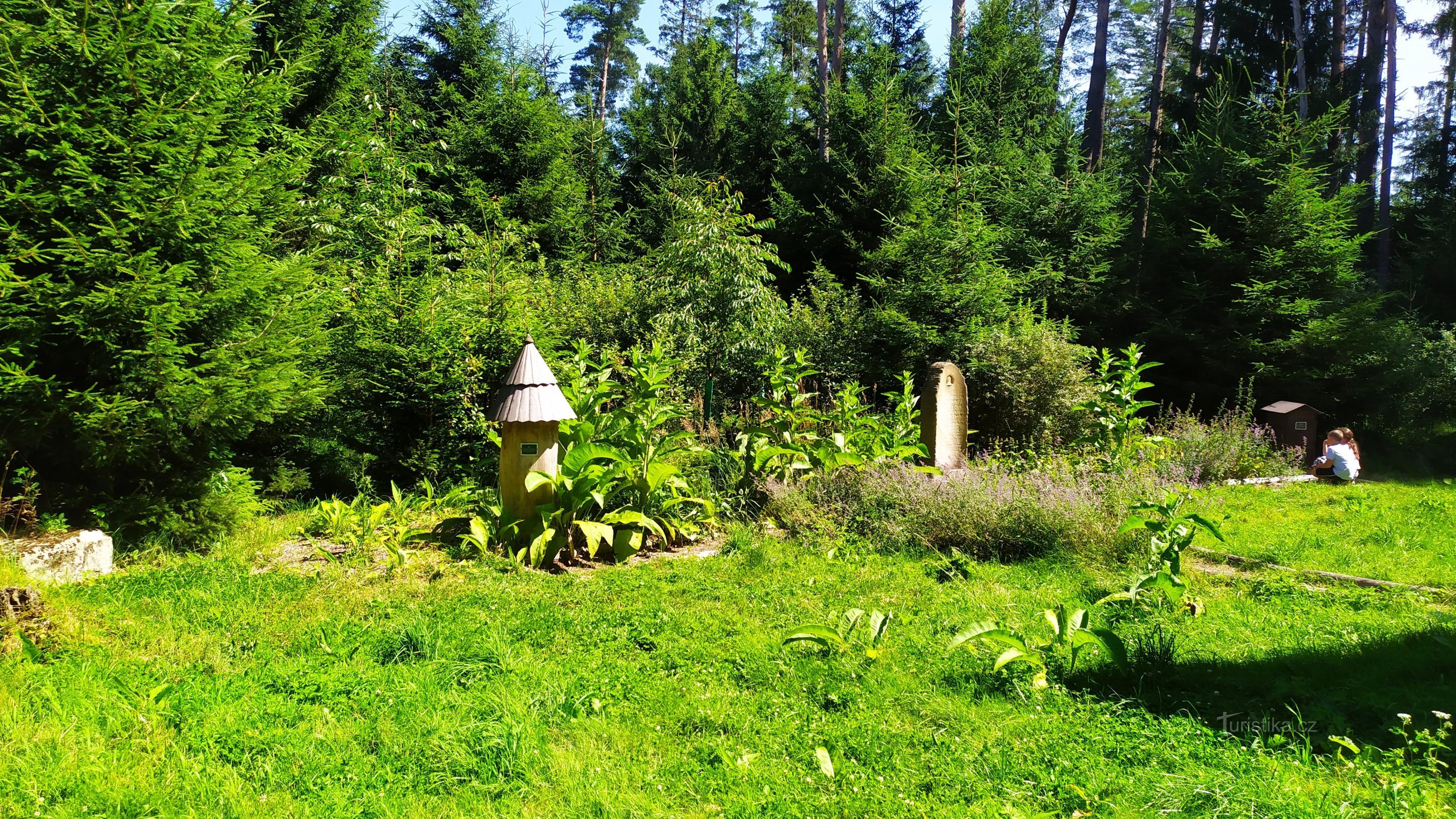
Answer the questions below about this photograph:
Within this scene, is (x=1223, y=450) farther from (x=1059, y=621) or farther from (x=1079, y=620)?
(x=1059, y=621)

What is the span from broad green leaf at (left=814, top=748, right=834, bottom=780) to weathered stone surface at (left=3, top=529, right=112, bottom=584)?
4980 mm

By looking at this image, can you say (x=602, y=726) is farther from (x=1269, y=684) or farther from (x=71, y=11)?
(x=71, y=11)

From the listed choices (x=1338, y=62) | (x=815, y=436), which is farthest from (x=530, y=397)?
(x=1338, y=62)

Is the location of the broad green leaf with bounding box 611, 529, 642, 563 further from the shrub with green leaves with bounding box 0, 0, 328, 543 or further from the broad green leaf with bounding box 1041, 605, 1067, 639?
the broad green leaf with bounding box 1041, 605, 1067, 639

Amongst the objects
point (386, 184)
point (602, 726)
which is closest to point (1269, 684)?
point (602, 726)

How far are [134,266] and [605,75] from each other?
1165 inches

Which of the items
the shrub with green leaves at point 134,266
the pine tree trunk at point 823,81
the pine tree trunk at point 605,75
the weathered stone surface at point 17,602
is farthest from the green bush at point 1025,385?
the pine tree trunk at point 605,75

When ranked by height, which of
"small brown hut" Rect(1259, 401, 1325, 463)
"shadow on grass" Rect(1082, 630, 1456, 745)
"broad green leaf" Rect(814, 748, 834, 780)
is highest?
"small brown hut" Rect(1259, 401, 1325, 463)

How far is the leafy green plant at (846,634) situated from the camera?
3.92 m

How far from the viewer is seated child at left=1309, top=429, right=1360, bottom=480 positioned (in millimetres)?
9148

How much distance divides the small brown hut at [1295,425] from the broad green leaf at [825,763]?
10602 mm

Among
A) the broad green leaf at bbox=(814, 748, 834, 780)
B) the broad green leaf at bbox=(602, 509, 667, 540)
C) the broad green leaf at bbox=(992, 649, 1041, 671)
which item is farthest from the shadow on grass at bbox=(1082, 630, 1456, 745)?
the broad green leaf at bbox=(602, 509, 667, 540)

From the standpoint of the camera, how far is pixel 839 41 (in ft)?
69.7

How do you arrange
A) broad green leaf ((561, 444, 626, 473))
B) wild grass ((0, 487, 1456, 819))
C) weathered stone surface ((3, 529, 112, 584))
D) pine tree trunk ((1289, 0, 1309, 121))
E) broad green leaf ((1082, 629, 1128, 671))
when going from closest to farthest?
1. wild grass ((0, 487, 1456, 819))
2. broad green leaf ((1082, 629, 1128, 671))
3. weathered stone surface ((3, 529, 112, 584))
4. broad green leaf ((561, 444, 626, 473))
5. pine tree trunk ((1289, 0, 1309, 121))
